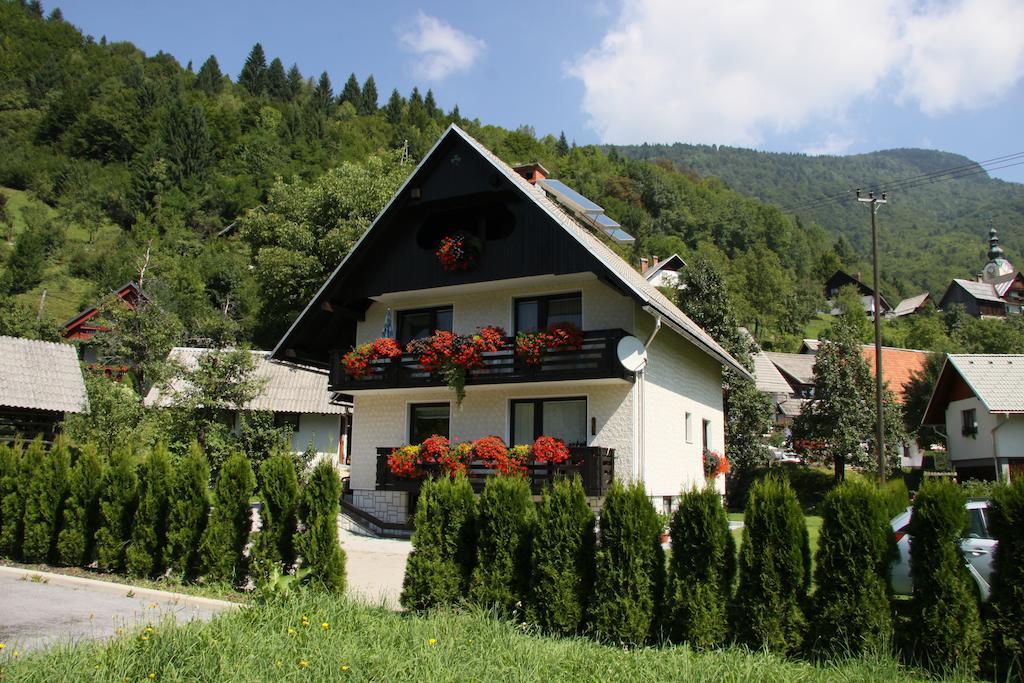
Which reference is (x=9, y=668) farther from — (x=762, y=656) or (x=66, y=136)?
(x=66, y=136)

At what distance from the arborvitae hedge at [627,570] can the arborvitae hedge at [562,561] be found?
0.17 metres

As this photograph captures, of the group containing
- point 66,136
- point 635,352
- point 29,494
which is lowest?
point 29,494

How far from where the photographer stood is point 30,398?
22.8 meters

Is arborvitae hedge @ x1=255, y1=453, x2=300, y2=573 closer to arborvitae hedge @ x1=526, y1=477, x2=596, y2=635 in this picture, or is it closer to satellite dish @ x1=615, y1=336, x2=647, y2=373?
arborvitae hedge @ x1=526, y1=477, x2=596, y2=635

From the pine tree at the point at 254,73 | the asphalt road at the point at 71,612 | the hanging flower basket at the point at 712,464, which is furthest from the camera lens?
the pine tree at the point at 254,73

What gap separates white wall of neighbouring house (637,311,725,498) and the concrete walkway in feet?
35.6

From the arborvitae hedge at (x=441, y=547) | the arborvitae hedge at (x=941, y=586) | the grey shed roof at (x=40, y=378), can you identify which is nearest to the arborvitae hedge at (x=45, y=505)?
the arborvitae hedge at (x=441, y=547)

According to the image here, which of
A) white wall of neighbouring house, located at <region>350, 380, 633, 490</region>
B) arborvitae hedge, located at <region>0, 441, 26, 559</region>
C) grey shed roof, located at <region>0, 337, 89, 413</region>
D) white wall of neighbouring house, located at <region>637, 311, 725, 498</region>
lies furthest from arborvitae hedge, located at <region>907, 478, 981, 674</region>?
grey shed roof, located at <region>0, 337, 89, 413</region>

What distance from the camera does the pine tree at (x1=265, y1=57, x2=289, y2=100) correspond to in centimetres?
12481

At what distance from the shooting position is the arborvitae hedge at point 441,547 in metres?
9.16

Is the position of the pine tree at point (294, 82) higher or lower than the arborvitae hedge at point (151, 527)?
higher

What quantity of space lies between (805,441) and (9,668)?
103 feet

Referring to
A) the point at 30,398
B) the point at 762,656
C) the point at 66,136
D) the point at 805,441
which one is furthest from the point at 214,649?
the point at 66,136

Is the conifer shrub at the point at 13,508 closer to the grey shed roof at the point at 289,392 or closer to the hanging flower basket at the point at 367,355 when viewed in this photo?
the hanging flower basket at the point at 367,355
